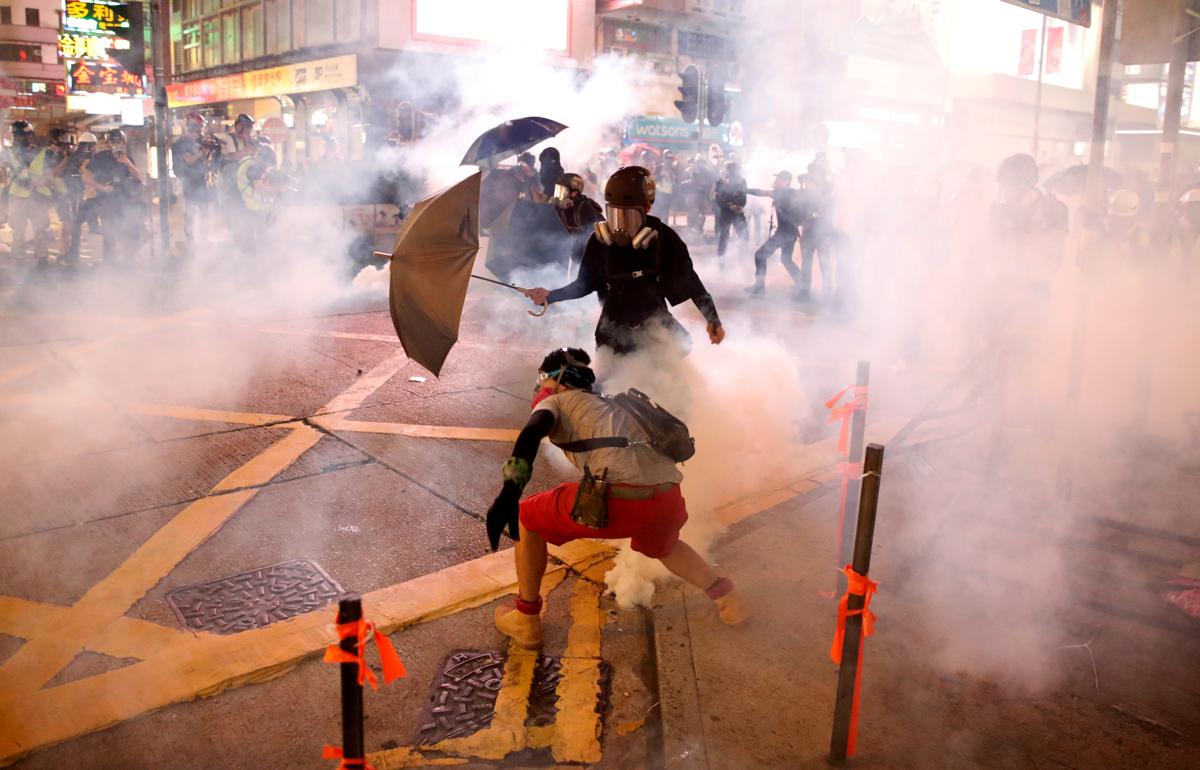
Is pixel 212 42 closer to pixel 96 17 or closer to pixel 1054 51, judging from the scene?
pixel 96 17

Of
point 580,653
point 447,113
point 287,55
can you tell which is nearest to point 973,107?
point 447,113

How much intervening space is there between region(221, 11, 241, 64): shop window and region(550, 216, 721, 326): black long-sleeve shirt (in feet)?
85.0

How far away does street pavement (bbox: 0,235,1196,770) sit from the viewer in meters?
2.62

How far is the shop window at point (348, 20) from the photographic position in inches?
781

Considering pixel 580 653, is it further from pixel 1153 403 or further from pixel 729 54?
pixel 729 54

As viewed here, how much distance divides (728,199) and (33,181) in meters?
9.09

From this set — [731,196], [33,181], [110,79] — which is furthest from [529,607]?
[110,79]

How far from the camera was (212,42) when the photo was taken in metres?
28.2

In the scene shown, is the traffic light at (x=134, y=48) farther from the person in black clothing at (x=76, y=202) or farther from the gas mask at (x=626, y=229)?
the gas mask at (x=626, y=229)

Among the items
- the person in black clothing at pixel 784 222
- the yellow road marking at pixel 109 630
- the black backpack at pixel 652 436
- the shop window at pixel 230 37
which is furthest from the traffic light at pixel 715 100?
the shop window at pixel 230 37

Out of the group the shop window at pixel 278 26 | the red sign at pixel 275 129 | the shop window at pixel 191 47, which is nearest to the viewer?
the shop window at pixel 278 26

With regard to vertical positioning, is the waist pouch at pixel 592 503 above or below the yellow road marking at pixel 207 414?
above

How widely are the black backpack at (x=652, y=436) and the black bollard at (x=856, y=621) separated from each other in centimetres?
66

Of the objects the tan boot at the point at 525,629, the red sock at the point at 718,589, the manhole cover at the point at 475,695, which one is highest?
the red sock at the point at 718,589
